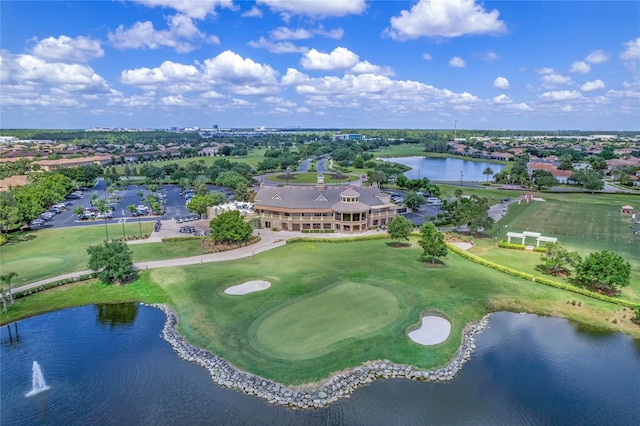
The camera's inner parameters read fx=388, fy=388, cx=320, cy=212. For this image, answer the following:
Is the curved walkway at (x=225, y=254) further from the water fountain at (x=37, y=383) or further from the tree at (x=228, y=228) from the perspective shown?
the water fountain at (x=37, y=383)

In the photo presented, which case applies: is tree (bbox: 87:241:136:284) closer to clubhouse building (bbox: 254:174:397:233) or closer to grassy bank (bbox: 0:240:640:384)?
grassy bank (bbox: 0:240:640:384)

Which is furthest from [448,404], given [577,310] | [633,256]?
[633,256]

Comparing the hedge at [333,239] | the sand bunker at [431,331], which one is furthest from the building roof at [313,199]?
the sand bunker at [431,331]

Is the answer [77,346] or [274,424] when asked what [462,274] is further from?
[77,346]

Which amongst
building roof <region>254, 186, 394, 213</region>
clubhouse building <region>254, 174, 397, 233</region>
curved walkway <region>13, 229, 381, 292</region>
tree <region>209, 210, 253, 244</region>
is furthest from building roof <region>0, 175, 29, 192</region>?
tree <region>209, 210, 253, 244</region>

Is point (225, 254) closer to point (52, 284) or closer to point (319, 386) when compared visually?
point (52, 284)

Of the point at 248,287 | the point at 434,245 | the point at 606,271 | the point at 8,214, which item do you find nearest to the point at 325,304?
the point at 248,287

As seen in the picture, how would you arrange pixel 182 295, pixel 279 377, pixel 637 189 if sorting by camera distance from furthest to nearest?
1. pixel 637 189
2. pixel 182 295
3. pixel 279 377
